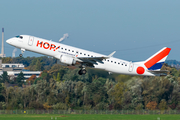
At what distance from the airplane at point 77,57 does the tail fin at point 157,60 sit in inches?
32.4

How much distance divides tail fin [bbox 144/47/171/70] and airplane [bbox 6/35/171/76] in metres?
0.82

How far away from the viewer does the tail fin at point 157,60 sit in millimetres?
58781

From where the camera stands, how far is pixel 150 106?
11581 cm

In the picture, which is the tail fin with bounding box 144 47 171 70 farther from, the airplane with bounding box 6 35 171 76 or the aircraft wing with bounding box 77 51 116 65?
the aircraft wing with bounding box 77 51 116 65

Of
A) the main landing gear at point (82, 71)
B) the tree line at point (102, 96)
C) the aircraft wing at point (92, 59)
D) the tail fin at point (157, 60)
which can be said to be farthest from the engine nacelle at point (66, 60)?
the tree line at point (102, 96)

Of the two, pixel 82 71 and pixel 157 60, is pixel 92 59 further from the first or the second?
pixel 157 60

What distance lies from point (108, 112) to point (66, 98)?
1841 centimetres

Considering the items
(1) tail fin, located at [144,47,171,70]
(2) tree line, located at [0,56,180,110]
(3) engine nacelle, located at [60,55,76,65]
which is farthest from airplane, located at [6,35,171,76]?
(2) tree line, located at [0,56,180,110]

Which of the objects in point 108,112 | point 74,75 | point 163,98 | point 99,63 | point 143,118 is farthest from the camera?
point 74,75

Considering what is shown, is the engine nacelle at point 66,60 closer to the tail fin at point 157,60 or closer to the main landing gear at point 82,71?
the main landing gear at point 82,71

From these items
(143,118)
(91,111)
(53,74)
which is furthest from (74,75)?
(143,118)

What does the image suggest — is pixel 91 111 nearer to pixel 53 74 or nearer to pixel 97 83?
pixel 97 83

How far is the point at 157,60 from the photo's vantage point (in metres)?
59.0

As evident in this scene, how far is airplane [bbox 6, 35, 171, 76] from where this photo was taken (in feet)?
174
